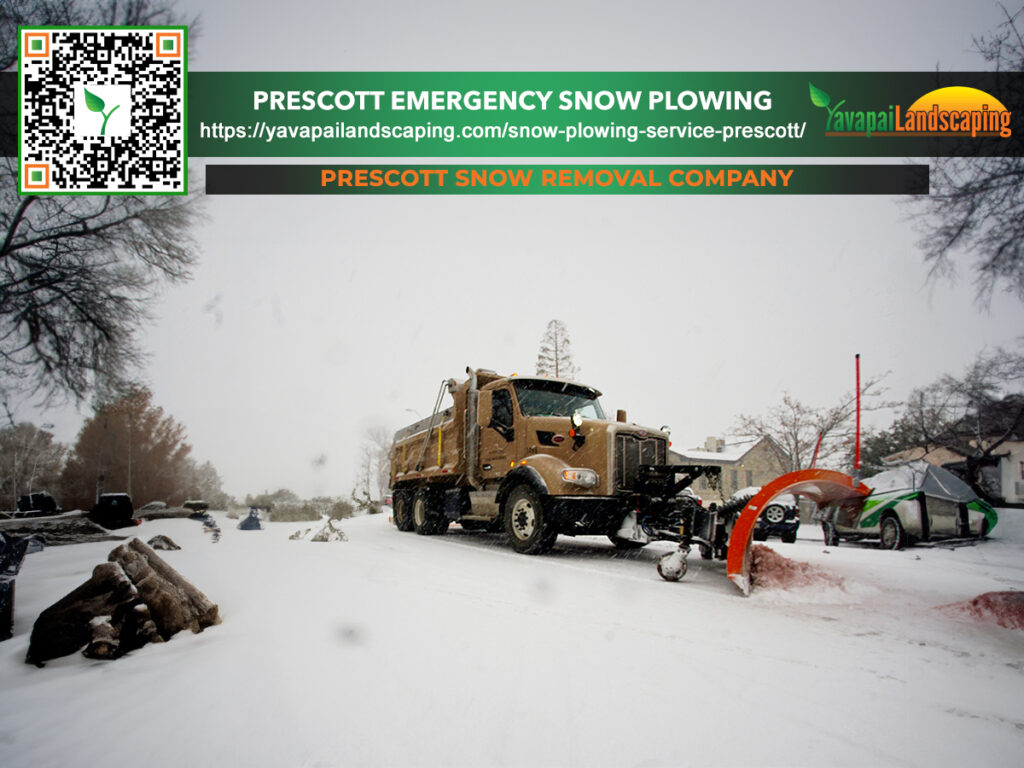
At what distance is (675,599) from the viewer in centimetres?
456

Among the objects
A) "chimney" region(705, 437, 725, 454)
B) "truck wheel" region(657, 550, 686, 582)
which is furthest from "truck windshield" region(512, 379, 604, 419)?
"chimney" region(705, 437, 725, 454)

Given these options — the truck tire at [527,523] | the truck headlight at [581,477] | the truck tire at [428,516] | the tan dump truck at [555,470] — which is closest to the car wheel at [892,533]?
the tan dump truck at [555,470]

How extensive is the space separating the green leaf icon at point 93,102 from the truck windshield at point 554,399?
6094mm

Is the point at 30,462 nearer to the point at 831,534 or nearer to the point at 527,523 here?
the point at 527,523

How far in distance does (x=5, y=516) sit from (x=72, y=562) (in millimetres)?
6779

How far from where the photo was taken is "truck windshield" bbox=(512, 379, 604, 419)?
26.8ft

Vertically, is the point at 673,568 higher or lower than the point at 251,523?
higher

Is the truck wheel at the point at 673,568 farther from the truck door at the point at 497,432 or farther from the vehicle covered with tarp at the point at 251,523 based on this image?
the vehicle covered with tarp at the point at 251,523

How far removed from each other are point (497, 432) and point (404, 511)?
4839 millimetres

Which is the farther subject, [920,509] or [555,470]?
[920,509]

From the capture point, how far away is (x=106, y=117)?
647cm

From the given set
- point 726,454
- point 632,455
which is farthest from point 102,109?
point 726,454

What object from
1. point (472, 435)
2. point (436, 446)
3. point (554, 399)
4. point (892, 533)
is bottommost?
point (892, 533)

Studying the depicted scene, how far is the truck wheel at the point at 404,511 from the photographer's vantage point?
12148mm
